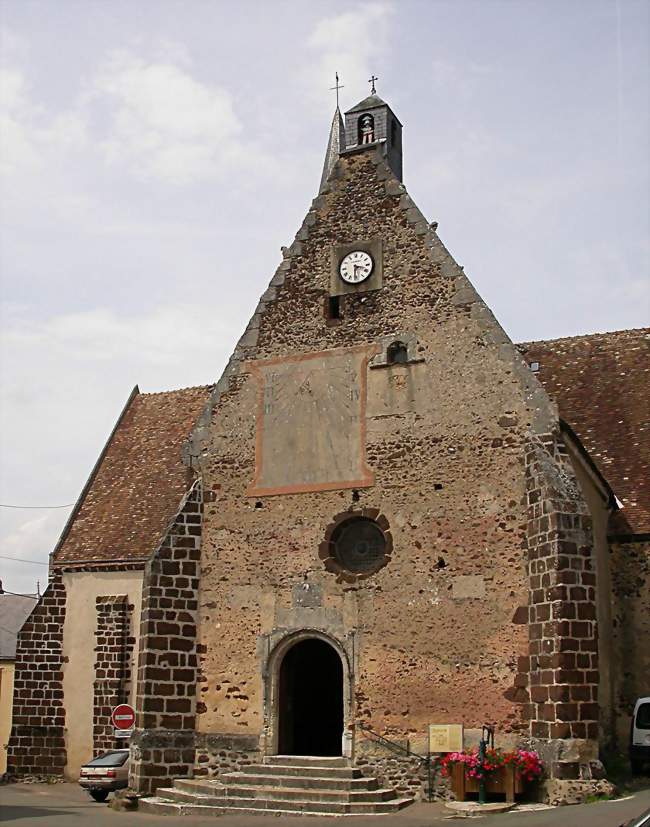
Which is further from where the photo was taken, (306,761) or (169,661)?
(169,661)

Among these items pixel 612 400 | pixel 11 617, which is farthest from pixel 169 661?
pixel 11 617

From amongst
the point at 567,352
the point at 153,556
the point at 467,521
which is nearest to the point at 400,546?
the point at 467,521

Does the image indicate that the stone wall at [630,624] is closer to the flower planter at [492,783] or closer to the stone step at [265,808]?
the flower planter at [492,783]

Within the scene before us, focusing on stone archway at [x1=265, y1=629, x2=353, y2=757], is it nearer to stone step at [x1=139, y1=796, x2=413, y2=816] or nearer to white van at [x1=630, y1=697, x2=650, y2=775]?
stone step at [x1=139, y1=796, x2=413, y2=816]

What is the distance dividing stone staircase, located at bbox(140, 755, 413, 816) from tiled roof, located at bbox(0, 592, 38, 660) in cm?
1509

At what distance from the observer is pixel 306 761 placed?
1548 cm

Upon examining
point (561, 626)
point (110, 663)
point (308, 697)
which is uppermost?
point (561, 626)

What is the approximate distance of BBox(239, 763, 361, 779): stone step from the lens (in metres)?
15.0

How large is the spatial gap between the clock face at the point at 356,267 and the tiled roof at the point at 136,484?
675 centimetres

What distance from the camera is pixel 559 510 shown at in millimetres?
14547

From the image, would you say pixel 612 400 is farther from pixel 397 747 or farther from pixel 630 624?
pixel 397 747

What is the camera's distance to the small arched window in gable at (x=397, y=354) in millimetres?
16844

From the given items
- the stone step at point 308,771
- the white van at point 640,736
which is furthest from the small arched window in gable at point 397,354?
the white van at point 640,736

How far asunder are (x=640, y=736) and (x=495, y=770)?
118 inches
